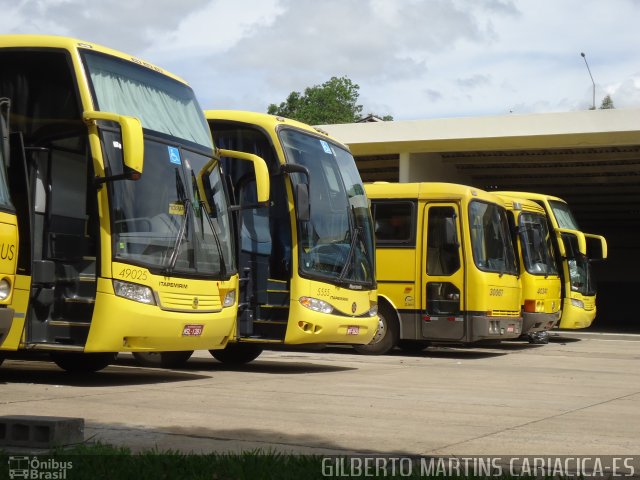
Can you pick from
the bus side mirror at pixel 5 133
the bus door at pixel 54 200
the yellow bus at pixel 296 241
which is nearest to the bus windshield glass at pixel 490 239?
the yellow bus at pixel 296 241

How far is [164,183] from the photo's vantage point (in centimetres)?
1186

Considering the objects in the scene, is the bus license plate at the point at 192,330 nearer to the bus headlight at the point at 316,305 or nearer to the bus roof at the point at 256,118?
the bus headlight at the point at 316,305

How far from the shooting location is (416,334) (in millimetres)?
18484

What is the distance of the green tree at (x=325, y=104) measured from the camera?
106m

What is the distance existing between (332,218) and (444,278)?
4.28 meters

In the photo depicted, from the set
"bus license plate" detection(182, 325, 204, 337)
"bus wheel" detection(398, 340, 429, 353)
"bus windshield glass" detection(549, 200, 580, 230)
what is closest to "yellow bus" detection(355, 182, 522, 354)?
"bus wheel" detection(398, 340, 429, 353)

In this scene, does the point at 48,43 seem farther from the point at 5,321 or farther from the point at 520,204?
the point at 520,204

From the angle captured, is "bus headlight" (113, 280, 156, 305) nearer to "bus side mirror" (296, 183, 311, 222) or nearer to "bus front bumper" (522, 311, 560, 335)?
"bus side mirror" (296, 183, 311, 222)

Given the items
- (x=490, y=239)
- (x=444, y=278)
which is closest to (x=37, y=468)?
(x=444, y=278)

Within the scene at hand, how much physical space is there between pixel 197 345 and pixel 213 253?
3.50 ft

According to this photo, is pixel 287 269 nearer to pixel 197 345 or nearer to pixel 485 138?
pixel 197 345

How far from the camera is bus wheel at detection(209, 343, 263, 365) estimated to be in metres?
15.6

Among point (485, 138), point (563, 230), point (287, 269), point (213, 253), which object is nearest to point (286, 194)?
point (287, 269)

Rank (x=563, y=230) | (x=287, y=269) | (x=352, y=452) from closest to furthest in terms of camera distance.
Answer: (x=352, y=452), (x=287, y=269), (x=563, y=230)
